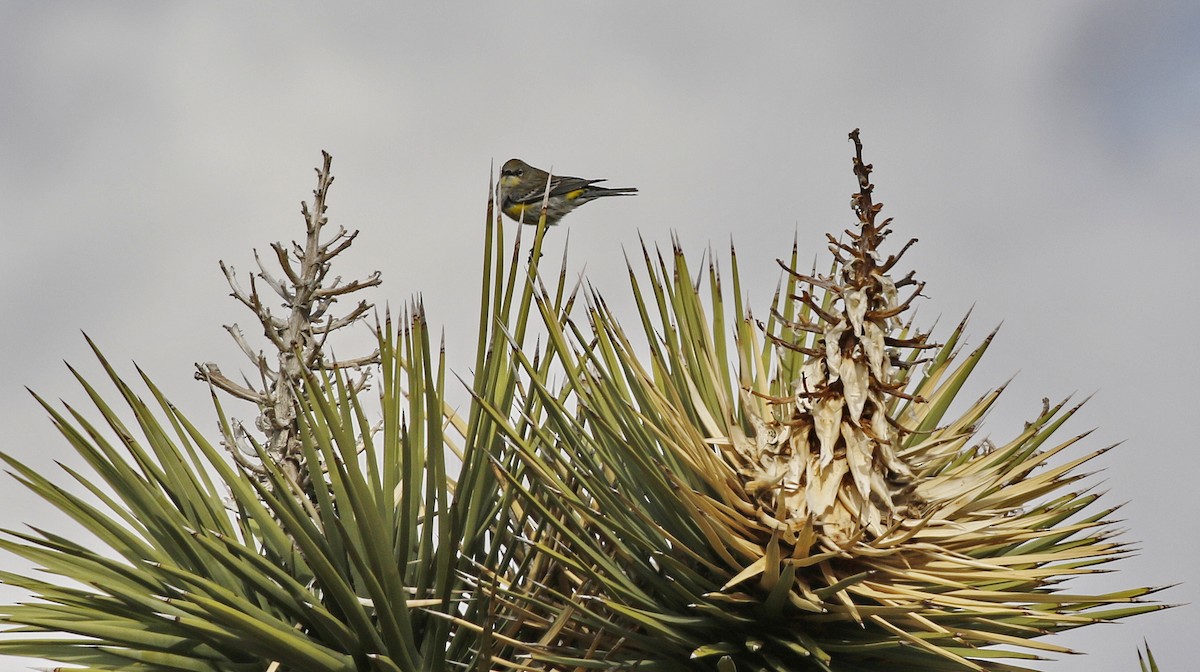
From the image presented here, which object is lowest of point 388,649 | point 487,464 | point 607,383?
point 388,649

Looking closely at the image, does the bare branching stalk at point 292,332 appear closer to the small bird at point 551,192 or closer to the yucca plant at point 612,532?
the yucca plant at point 612,532

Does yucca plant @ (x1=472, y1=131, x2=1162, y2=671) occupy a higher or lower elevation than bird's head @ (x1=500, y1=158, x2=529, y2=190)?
lower

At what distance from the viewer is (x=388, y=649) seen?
10.4ft

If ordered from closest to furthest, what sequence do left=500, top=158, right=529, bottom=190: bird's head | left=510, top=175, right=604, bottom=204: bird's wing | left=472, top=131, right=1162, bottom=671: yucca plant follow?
left=472, top=131, right=1162, bottom=671: yucca plant → left=510, top=175, right=604, bottom=204: bird's wing → left=500, top=158, right=529, bottom=190: bird's head

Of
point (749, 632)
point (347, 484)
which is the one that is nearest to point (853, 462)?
point (749, 632)

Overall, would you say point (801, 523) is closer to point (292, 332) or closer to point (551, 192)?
point (292, 332)

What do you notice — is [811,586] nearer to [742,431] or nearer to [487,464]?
[742,431]

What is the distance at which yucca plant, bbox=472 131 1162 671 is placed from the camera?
9.58 feet

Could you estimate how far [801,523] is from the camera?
2959 mm

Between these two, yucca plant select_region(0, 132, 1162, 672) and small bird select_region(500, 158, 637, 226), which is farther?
small bird select_region(500, 158, 637, 226)

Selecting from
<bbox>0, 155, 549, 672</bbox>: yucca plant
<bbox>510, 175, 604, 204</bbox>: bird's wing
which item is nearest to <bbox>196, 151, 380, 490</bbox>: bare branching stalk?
<bbox>0, 155, 549, 672</bbox>: yucca plant

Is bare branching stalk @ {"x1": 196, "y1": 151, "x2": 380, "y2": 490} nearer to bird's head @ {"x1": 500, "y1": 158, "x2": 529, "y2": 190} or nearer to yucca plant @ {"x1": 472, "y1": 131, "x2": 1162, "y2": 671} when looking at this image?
yucca plant @ {"x1": 472, "y1": 131, "x2": 1162, "y2": 671}

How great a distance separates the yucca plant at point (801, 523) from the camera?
2.92 metres

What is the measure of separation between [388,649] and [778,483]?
110 centimetres
